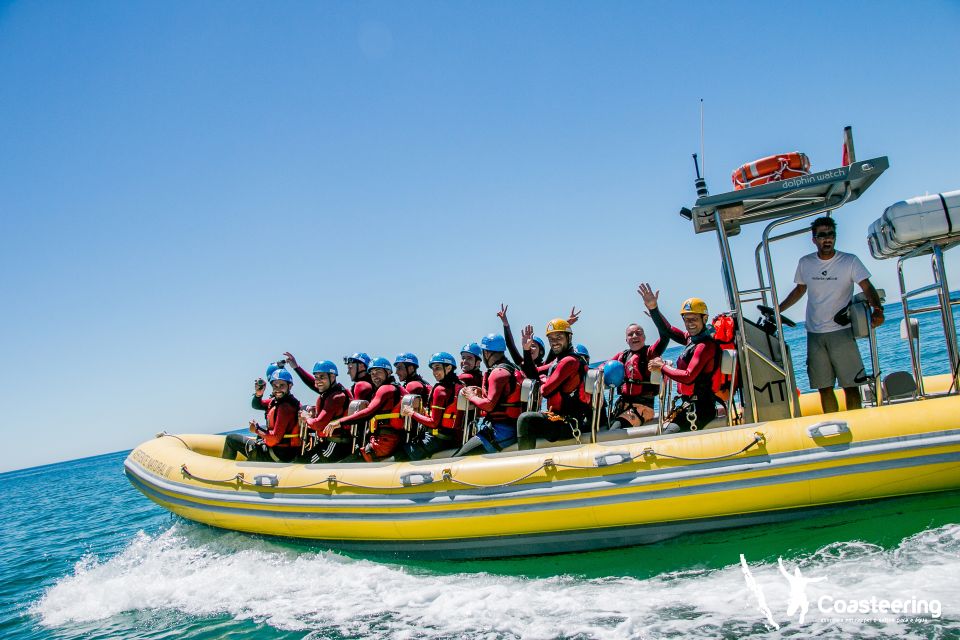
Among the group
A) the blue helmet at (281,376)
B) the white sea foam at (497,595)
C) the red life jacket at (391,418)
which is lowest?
the white sea foam at (497,595)

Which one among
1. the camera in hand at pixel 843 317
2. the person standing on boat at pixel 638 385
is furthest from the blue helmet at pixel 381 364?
the camera in hand at pixel 843 317

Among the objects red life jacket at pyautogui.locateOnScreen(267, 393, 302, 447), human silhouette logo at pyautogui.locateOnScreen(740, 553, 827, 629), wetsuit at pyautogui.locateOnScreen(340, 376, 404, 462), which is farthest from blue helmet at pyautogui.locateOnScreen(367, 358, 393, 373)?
human silhouette logo at pyautogui.locateOnScreen(740, 553, 827, 629)

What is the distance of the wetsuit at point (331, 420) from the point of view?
21.3ft

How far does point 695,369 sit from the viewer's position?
4.82m

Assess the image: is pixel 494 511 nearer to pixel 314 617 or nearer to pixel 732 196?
pixel 314 617

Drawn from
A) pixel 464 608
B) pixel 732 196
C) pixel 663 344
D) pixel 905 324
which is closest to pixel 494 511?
pixel 464 608

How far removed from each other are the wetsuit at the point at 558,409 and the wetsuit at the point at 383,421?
1392 millimetres

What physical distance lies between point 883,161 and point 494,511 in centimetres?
403

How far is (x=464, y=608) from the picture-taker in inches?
172

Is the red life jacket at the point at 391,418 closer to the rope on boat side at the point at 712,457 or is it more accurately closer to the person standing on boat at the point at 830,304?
the rope on boat side at the point at 712,457

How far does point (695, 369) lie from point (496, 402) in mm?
1809

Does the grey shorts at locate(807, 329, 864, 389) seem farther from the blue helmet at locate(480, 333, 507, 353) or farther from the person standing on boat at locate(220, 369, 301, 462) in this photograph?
the person standing on boat at locate(220, 369, 301, 462)

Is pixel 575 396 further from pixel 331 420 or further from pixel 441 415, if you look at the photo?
pixel 331 420

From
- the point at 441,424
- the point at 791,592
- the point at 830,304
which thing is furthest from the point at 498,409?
the point at 830,304
